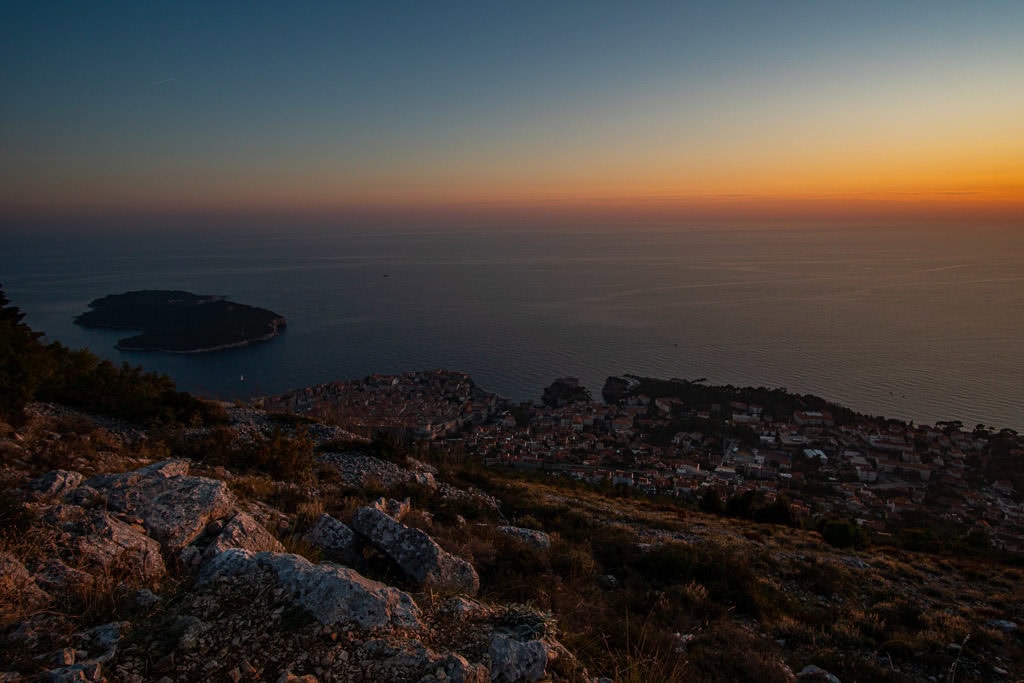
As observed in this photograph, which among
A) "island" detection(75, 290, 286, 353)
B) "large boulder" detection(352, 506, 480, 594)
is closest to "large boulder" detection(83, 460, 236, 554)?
"large boulder" detection(352, 506, 480, 594)

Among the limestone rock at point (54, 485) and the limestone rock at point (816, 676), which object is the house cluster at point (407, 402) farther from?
the limestone rock at point (816, 676)

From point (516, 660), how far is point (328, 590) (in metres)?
1.23

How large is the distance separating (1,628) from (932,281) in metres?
110

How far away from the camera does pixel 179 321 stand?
5006 centimetres

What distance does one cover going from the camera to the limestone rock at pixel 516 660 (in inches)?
112

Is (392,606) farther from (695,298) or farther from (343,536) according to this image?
(695,298)

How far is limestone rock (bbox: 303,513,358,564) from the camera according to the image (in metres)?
4.73

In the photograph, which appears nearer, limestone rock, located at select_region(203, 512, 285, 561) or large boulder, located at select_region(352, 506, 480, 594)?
limestone rock, located at select_region(203, 512, 285, 561)

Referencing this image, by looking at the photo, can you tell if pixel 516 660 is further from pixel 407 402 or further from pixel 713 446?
pixel 407 402

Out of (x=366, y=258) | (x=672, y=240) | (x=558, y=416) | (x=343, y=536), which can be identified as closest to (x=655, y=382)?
(x=558, y=416)

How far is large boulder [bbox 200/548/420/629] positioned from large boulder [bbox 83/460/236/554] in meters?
1.02

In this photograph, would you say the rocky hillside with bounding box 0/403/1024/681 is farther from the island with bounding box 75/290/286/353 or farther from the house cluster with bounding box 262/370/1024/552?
the island with bounding box 75/290/286/353

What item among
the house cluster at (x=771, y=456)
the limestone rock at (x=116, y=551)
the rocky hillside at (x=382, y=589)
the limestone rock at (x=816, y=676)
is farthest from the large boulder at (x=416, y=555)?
the house cluster at (x=771, y=456)

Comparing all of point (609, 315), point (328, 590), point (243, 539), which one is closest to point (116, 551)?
point (243, 539)
